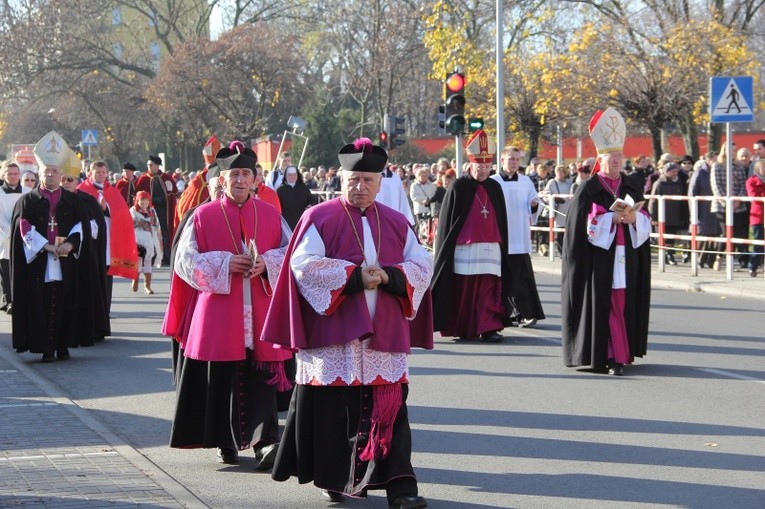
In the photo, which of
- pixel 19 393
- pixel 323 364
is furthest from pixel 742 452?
pixel 19 393

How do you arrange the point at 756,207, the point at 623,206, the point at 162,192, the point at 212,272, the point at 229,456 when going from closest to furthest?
the point at 212,272 → the point at 229,456 → the point at 623,206 → the point at 756,207 → the point at 162,192

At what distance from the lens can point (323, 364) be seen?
673 centimetres

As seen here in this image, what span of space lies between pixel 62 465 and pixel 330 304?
7.27ft

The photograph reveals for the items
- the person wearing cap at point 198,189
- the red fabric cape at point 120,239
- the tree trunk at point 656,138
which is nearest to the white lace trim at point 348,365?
the person wearing cap at point 198,189

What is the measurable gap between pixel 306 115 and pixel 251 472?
41223 millimetres

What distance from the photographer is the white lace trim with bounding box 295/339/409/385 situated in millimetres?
6715

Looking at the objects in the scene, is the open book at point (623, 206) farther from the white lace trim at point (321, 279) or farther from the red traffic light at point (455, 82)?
the red traffic light at point (455, 82)

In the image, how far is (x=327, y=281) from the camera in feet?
21.7

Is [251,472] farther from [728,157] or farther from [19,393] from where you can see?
[728,157]

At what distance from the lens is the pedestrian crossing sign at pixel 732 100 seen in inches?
749

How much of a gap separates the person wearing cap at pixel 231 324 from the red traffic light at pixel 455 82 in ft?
50.9

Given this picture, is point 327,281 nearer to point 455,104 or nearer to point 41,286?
point 41,286

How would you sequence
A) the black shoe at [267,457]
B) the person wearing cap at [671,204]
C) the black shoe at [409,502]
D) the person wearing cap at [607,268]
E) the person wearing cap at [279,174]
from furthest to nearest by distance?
the person wearing cap at [671,204] → the person wearing cap at [279,174] → the person wearing cap at [607,268] → the black shoe at [267,457] → the black shoe at [409,502]

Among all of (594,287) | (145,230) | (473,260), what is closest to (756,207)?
(473,260)
